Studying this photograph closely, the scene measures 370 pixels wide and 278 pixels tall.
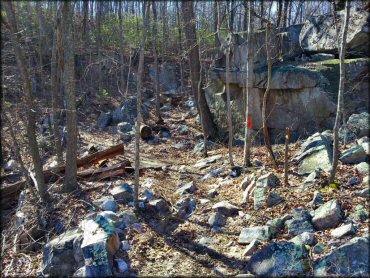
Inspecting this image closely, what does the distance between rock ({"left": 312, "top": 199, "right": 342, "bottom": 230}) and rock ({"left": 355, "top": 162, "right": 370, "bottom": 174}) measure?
1252 millimetres

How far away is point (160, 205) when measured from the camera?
7.66 meters

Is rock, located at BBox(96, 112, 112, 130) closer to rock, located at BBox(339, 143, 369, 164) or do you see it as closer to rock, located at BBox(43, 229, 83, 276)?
rock, located at BBox(43, 229, 83, 276)

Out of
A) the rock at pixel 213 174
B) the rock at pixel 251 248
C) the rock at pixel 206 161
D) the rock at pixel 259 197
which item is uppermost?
the rock at pixel 259 197

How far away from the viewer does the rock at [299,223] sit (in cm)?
598

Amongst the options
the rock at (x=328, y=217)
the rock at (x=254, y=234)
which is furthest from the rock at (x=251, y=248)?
the rock at (x=328, y=217)

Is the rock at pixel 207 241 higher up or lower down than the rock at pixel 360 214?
lower down

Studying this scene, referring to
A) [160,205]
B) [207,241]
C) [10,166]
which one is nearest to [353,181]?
[207,241]

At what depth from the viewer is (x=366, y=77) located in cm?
1040

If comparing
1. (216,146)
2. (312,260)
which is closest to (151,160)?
(216,146)

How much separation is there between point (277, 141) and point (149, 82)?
13.5 metres

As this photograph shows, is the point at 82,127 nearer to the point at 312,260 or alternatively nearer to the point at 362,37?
the point at 362,37

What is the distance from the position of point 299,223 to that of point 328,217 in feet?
1.41

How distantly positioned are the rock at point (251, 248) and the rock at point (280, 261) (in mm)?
239

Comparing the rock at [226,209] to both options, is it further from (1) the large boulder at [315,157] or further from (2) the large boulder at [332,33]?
(2) the large boulder at [332,33]
